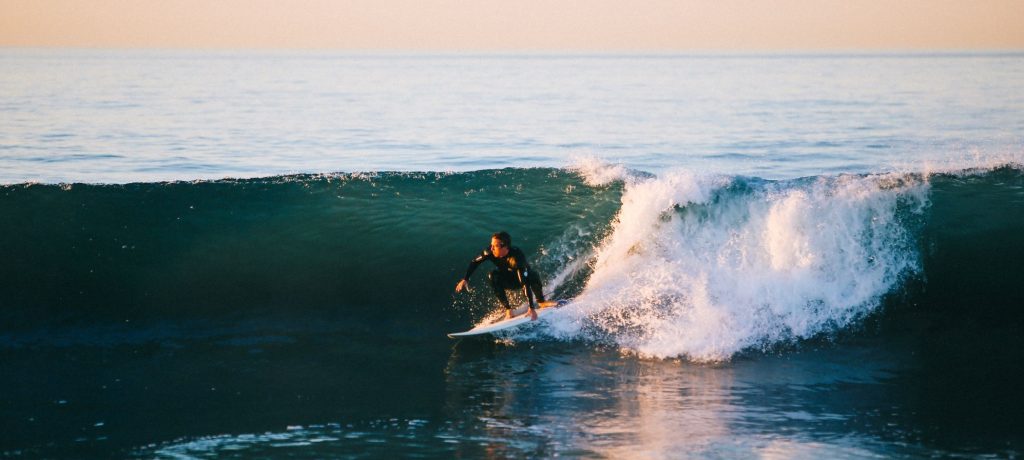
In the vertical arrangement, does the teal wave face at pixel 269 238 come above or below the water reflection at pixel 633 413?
above

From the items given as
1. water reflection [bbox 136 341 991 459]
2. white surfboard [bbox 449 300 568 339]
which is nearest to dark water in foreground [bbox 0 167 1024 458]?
water reflection [bbox 136 341 991 459]

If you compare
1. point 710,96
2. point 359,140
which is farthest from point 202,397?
point 710,96

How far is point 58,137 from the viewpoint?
2309 cm

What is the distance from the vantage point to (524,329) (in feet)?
34.0

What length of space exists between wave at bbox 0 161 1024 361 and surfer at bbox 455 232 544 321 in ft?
1.51

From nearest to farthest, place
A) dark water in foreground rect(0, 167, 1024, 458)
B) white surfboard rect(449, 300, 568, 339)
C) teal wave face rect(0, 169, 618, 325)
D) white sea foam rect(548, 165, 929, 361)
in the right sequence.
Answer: dark water in foreground rect(0, 167, 1024, 458)
white surfboard rect(449, 300, 568, 339)
white sea foam rect(548, 165, 929, 361)
teal wave face rect(0, 169, 618, 325)

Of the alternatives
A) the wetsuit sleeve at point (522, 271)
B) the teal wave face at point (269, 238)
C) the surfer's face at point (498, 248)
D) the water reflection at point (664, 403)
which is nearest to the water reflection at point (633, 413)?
the water reflection at point (664, 403)

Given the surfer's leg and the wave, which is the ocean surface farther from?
the surfer's leg

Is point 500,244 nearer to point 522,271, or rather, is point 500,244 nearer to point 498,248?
point 498,248

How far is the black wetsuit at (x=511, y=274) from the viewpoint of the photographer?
33.3 ft

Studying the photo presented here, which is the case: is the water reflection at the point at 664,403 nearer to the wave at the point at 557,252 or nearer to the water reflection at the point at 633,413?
the water reflection at the point at 633,413

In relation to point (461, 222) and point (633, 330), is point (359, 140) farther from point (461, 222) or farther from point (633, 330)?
point (633, 330)

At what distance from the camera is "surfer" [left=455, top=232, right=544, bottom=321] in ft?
33.2

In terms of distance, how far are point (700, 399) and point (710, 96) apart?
1327 inches
